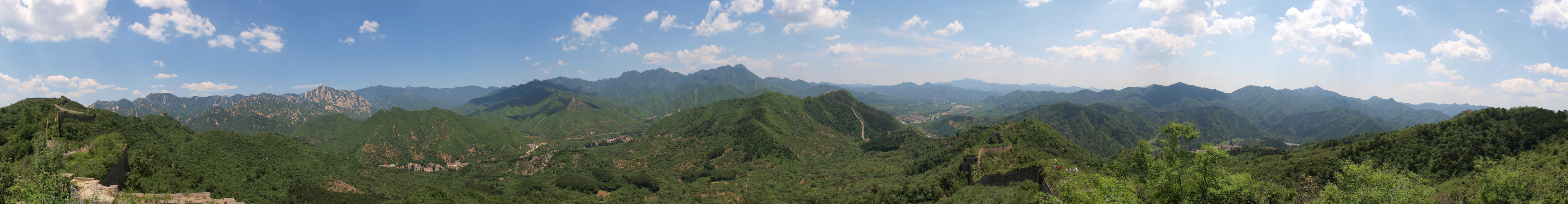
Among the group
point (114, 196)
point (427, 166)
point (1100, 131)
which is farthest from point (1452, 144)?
point (427, 166)

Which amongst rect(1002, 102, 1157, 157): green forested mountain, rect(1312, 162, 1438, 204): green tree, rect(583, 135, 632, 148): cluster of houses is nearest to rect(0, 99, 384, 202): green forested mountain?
rect(1312, 162, 1438, 204): green tree

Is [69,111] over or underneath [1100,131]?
over

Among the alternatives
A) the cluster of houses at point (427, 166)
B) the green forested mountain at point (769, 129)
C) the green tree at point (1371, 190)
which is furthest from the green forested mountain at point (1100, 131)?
the cluster of houses at point (427, 166)

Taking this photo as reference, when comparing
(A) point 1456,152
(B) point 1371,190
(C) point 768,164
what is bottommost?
(C) point 768,164

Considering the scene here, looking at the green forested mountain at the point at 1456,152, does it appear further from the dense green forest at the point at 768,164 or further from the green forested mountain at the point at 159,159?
the green forested mountain at the point at 159,159

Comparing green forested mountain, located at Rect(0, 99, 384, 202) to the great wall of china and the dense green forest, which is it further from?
the great wall of china

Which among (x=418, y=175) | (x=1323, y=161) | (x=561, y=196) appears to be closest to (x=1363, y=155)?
(x=1323, y=161)

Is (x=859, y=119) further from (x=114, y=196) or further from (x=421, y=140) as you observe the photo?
(x=114, y=196)
